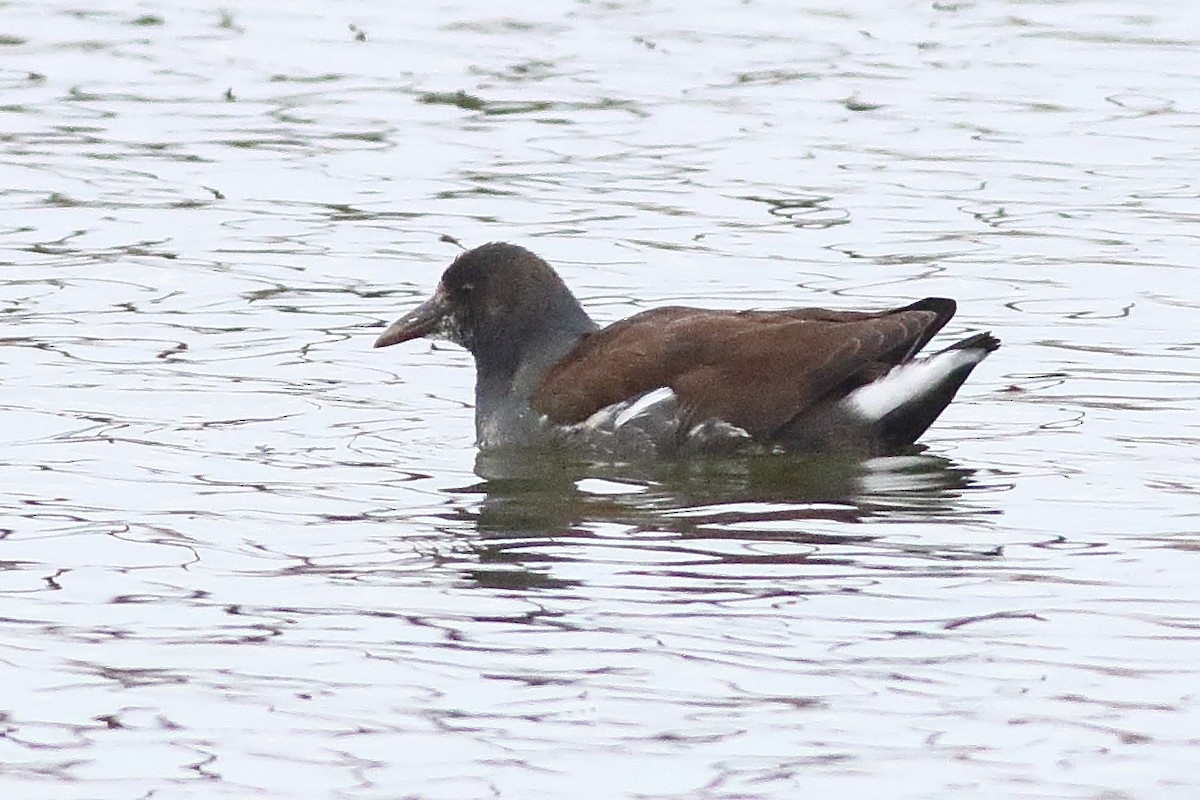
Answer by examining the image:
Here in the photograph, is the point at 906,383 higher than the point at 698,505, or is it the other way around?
the point at 906,383

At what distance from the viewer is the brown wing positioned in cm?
903

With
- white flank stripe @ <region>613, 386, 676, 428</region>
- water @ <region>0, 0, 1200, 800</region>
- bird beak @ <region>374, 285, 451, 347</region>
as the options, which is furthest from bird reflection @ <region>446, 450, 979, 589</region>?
bird beak @ <region>374, 285, 451, 347</region>

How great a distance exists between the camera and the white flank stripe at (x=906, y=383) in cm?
898

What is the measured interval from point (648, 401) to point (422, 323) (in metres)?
1.23

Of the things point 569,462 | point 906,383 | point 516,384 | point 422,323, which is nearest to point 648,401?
point 569,462

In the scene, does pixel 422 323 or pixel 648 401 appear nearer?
pixel 648 401

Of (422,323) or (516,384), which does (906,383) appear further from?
(422,323)

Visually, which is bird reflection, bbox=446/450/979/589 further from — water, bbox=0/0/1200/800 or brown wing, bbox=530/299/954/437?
brown wing, bbox=530/299/954/437

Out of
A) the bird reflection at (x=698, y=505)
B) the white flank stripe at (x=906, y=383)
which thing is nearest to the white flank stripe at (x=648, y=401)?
the bird reflection at (x=698, y=505)

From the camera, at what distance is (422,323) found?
32.5ft

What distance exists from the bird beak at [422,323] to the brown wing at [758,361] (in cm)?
89

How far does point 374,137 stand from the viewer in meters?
14.6

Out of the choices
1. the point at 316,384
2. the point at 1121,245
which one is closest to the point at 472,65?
the point at 1121,245

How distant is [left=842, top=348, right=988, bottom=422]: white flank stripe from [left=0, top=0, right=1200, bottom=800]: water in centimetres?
19
